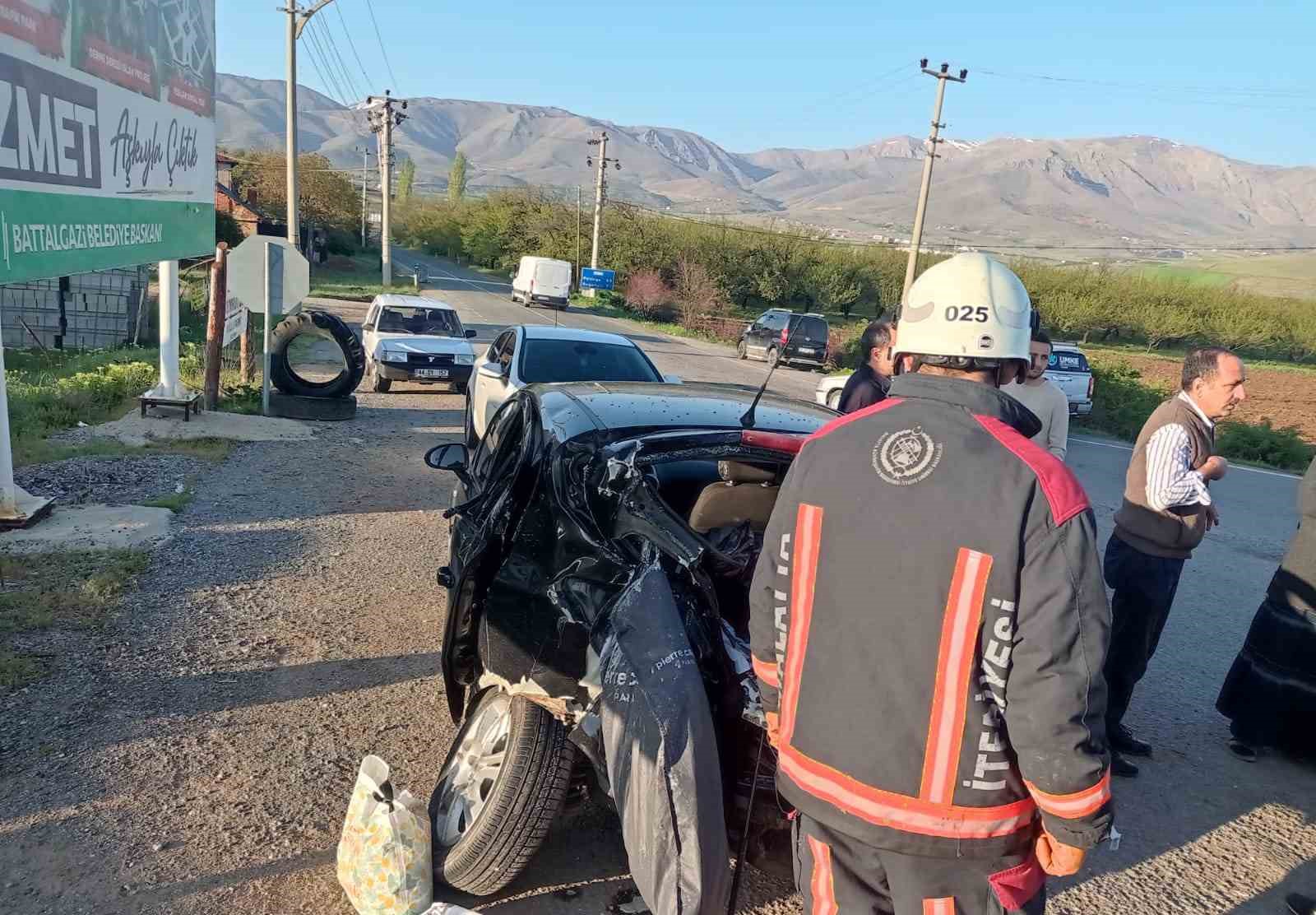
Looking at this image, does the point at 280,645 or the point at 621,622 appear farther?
the point at 280,645

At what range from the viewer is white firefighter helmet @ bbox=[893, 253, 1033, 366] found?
2.00 metres

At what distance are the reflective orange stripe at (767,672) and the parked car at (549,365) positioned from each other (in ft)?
21.6

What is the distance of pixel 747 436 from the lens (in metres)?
3.38

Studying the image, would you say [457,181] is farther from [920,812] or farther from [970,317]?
[920,812]

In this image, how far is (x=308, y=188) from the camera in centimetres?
5366

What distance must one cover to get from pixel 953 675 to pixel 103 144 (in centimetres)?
872

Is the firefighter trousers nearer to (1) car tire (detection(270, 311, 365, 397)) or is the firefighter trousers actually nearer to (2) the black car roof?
(2) the black car roof

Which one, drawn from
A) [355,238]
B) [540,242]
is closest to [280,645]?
[540,242]

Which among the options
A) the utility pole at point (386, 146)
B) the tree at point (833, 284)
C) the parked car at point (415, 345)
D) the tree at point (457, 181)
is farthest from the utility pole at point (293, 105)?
the tree at point (457, 181)

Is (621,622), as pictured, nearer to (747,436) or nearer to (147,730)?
(747,436)

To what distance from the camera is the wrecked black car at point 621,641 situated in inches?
92.7

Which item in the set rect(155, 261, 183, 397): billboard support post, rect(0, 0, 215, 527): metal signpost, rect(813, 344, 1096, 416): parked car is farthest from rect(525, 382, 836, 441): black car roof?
rect(813, 344, 1096, 416): parked car

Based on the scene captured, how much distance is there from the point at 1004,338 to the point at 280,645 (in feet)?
14.4

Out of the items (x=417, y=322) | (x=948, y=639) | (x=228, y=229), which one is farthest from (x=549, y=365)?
(x=228, y=229)
